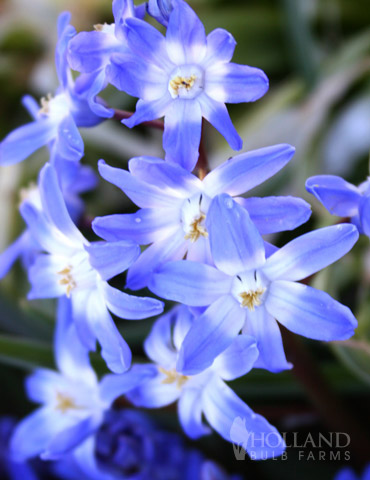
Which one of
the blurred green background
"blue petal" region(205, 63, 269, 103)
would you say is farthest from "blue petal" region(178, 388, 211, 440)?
"blue petal" region(205, 63, 269, 103)

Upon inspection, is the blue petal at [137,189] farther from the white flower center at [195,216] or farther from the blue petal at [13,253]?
the blue petal at [13,253]

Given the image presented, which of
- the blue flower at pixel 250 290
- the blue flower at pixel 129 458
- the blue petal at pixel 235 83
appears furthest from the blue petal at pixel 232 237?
the blue flower at pixel 129 458

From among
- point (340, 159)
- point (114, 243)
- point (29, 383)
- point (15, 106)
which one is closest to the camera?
point (114, 243)

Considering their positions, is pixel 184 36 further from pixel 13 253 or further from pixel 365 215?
pixel 13 253

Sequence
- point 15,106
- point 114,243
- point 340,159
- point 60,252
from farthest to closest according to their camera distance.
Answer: point 15,106 → point 340,159 → point 60,252 → point 114,243

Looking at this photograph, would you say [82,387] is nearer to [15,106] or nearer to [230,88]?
[230,88]

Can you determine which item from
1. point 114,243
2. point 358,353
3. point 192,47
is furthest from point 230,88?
point 358,353

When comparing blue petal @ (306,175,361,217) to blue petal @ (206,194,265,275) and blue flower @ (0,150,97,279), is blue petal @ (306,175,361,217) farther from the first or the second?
blue flower @ (0,150,97,279)

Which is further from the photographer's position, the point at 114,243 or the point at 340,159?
the point at 340,159
